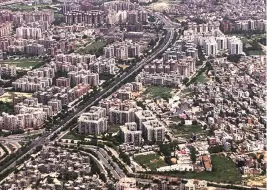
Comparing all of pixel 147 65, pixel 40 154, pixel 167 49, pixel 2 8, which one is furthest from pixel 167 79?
pixel 2 8

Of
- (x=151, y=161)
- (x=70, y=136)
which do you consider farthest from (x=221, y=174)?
(x=70, y=136)

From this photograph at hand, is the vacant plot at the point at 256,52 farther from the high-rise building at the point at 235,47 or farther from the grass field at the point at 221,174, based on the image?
the grass field at the point at 221,174

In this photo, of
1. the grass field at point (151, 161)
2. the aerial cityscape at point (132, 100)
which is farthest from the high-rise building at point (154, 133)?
the grass field at point (151, 161)

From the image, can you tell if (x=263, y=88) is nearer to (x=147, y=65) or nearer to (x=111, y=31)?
(x=147, y=65)

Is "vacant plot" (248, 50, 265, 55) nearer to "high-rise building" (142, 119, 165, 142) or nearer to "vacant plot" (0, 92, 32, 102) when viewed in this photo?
"vacant plot" (0, 92, 32, 102)

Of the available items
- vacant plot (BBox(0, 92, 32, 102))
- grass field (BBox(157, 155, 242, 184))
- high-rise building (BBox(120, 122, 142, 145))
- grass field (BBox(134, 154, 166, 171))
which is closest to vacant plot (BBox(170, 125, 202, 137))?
high-rise building (BBox(120, 122, 142, 145))

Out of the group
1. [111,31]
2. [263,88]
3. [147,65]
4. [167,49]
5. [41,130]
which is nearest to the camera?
[41,130]
